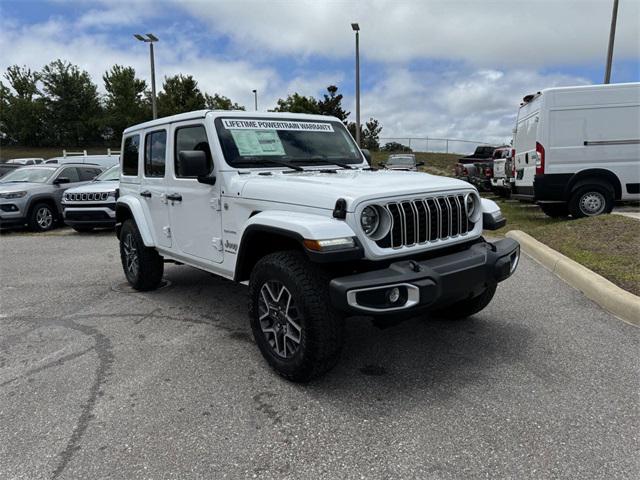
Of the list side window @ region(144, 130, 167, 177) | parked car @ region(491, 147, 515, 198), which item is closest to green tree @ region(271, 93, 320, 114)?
parked car @ region(491, 147, 515, 198)

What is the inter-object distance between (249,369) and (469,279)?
1666 mm

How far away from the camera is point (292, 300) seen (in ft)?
10.3

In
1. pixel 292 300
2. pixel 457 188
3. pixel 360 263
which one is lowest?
pixel 292 300

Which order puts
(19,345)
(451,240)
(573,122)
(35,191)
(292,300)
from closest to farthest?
(292,300) < (451,240) < (19,345) < (573,122) < (35,191)

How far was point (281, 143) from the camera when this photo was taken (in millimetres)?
4367

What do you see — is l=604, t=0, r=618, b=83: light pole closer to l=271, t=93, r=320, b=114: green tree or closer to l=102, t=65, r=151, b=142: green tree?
l=271, t=93, r=320, b=114: green tree

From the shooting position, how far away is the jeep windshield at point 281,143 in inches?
162

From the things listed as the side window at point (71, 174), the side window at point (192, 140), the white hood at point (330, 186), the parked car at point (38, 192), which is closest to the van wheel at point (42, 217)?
the parked car at point (38, 192)

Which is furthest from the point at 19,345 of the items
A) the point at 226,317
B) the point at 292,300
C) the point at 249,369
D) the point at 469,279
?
the point at 469,279

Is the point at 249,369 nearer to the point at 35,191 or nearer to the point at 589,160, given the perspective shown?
the point at 589,160

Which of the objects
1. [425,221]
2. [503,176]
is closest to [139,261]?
[425,221]

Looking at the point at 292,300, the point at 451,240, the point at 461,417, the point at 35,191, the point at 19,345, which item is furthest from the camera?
the point at 35,191

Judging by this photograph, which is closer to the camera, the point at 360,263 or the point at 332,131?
the point at 360,263

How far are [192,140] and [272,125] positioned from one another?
743mm
